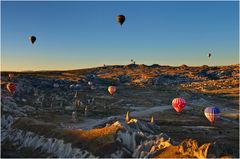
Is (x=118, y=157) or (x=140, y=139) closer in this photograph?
(x=118, y=157)

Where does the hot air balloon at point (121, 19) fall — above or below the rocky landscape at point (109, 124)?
above

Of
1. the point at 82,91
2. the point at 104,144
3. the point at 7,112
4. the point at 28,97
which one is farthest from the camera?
the point at 82,91

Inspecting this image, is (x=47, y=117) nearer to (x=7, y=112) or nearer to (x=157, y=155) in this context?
(x=7, y=112)

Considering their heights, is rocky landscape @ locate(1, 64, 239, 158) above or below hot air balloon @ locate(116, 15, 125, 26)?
below

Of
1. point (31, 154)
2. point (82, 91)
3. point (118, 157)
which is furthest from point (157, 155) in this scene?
point (82, 91)

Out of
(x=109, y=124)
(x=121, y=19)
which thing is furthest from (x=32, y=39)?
(x=109, y=124)

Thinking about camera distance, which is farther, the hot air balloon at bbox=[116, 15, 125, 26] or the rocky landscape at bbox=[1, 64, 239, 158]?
the hot air balloon at bbox=[116, 15, 125, 26]

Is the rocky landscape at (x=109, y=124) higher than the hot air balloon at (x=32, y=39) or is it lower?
lower

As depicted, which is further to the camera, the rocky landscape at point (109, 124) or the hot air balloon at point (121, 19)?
the hot air balloon at point (121, 19)
